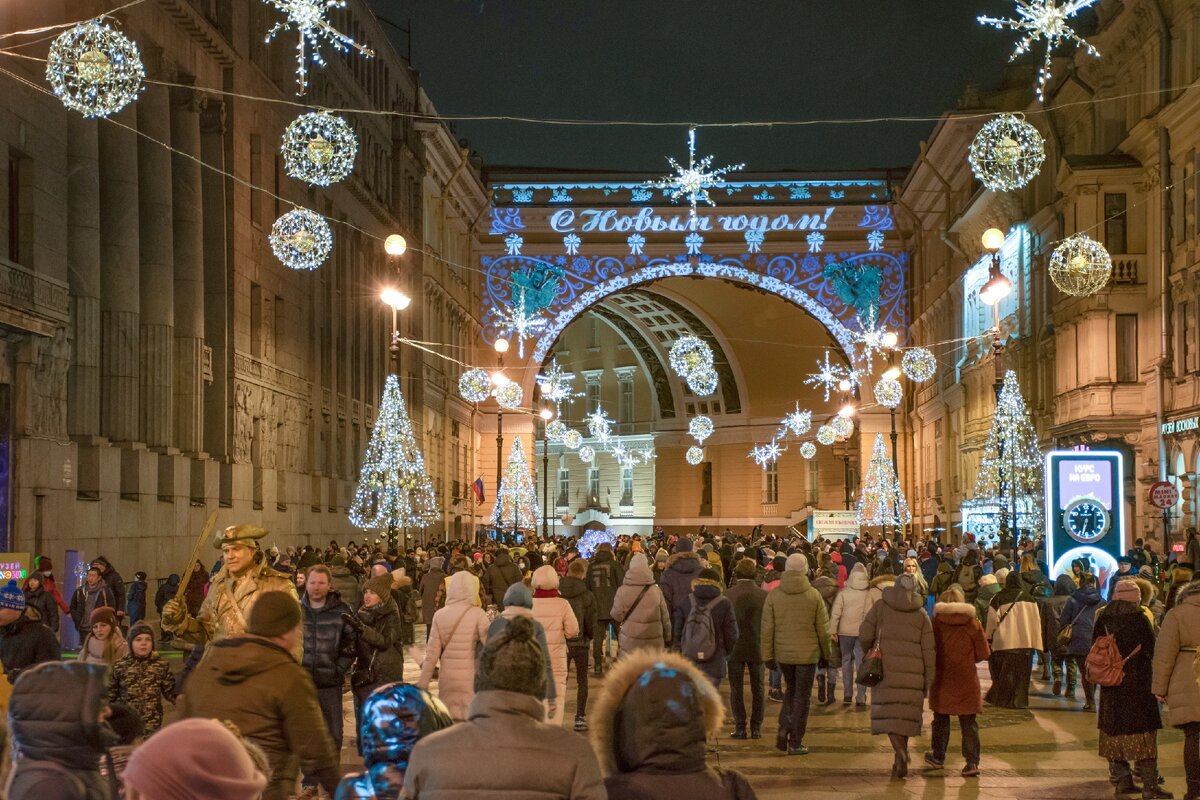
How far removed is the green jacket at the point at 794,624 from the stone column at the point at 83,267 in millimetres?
14205

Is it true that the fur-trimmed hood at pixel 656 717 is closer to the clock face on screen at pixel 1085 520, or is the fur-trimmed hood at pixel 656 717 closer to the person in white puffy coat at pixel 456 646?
the person in white puffy coat at pixel 456 646

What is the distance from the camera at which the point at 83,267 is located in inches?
1027

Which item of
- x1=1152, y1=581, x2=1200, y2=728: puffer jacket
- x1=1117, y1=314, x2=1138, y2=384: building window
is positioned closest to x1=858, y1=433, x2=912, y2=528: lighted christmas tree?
x1=1117, y1=314, x2=1138, y2=384: building window

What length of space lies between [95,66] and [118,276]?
1204cm

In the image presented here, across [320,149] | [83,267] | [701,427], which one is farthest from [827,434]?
[320,149]

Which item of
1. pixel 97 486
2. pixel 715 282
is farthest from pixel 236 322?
pixel 715 282

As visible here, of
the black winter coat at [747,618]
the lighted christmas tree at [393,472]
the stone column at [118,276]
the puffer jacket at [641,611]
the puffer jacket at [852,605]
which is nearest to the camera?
the puffer jacket at [641,611]

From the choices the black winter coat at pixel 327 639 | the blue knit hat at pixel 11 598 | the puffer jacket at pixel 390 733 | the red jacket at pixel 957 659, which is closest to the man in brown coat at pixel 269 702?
the puffer jacket at pixel 390 733

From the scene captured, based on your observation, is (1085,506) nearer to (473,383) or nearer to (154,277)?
(154,277)

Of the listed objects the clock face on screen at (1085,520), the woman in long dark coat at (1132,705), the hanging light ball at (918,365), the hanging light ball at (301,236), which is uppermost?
the hanging light ball at (301,236)

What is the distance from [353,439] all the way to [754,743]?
107 feet

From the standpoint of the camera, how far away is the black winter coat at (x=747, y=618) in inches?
648

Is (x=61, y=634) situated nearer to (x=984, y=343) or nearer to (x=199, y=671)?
(x=199, y=671)

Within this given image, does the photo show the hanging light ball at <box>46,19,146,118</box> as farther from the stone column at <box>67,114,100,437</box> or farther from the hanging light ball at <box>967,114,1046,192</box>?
the hanging light ball at <box>967,114,1046,192</box>
